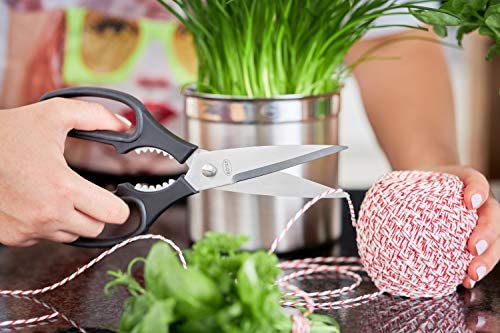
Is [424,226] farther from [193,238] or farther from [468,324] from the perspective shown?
[193,238]

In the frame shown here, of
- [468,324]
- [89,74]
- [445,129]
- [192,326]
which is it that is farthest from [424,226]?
[89,74]

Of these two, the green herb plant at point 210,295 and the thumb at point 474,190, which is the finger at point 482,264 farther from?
the green herb plant at point 210,295

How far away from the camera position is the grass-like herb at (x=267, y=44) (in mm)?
748

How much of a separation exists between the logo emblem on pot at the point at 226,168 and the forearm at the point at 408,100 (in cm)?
37

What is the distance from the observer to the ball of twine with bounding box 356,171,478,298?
2.03 ft

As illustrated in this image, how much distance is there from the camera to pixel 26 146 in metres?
0.64

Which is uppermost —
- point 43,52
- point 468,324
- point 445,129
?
point 43,52

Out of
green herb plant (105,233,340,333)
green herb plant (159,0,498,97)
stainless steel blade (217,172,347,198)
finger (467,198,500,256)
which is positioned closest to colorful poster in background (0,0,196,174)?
Result: green herb plant (159,0,498,97)

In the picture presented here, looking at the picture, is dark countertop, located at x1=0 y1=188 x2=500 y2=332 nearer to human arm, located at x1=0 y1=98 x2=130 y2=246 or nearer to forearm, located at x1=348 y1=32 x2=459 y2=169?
human arm, located at x1=0 y1=98 x2=130 y2=246

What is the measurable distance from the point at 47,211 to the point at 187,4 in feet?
0.87

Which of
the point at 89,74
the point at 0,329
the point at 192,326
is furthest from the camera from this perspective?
the point at 89,74

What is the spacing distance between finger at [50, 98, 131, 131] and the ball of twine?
23 cm

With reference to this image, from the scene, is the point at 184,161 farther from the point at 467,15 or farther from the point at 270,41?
the point at 467,15

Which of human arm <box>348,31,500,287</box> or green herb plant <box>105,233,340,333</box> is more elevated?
human arm <box>348,31,500,287</box>
